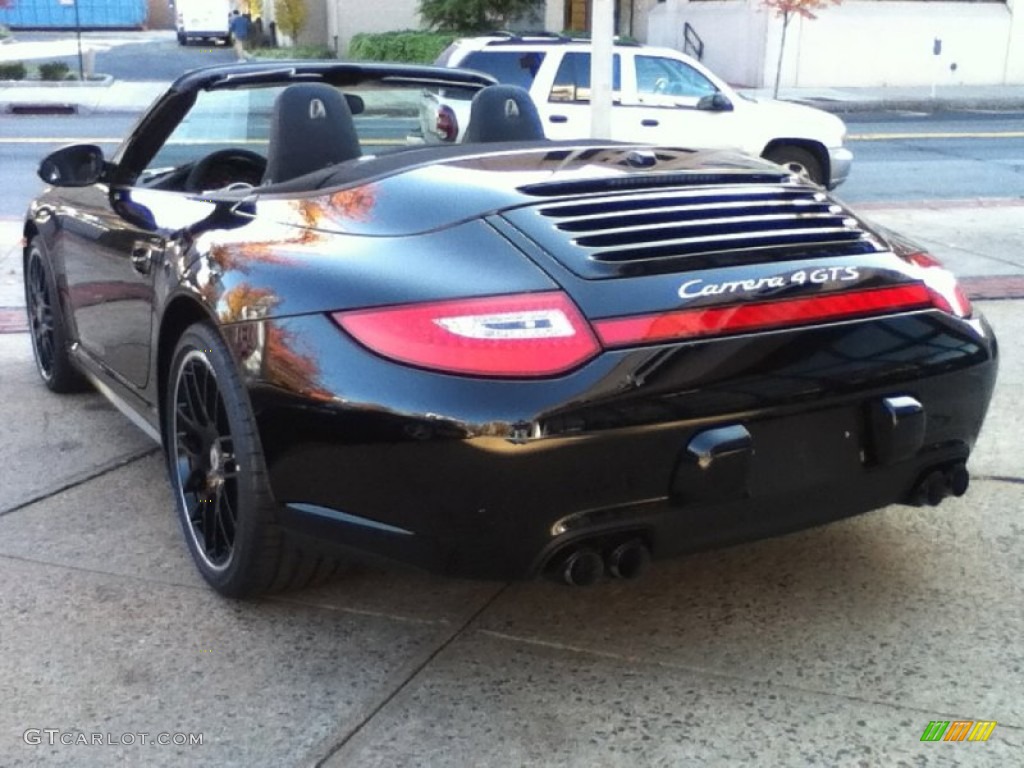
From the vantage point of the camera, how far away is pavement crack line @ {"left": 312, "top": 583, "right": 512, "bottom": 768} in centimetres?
274

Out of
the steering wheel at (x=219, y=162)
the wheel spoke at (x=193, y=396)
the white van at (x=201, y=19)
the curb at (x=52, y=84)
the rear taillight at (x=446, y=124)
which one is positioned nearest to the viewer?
the wheel spoke at (x=193, y=396)

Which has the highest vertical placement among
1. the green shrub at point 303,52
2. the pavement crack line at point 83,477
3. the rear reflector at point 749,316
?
the rear reflector at point 749,316

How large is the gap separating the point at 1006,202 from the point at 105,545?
9625mm

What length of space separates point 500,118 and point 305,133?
2.39 ft

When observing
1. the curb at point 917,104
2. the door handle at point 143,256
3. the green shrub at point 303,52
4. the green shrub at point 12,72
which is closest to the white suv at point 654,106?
the door handle at point 143,256

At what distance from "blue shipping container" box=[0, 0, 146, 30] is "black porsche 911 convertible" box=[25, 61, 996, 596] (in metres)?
50.6

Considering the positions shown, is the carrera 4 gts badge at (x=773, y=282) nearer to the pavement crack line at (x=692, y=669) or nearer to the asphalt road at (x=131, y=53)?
the pavement crack line at (x=692, y=669)

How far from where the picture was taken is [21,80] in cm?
2538

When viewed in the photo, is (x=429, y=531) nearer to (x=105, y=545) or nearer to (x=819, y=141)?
(x=105, y=545)

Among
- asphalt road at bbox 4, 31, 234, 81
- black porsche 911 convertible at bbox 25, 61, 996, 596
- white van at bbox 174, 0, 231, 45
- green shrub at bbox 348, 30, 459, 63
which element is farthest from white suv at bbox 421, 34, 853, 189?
white van at bbox 174, 0, 231, 45

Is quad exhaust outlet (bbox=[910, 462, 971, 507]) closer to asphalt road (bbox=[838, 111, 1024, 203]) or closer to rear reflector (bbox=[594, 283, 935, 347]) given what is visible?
rear reflector (bbox=[594, 283, 935, 347])

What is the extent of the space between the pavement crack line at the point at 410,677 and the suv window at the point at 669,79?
360 inches

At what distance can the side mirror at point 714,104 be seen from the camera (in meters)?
11.7

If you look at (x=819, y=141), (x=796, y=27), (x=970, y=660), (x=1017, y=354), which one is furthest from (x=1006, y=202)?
(x=796, y=27)
